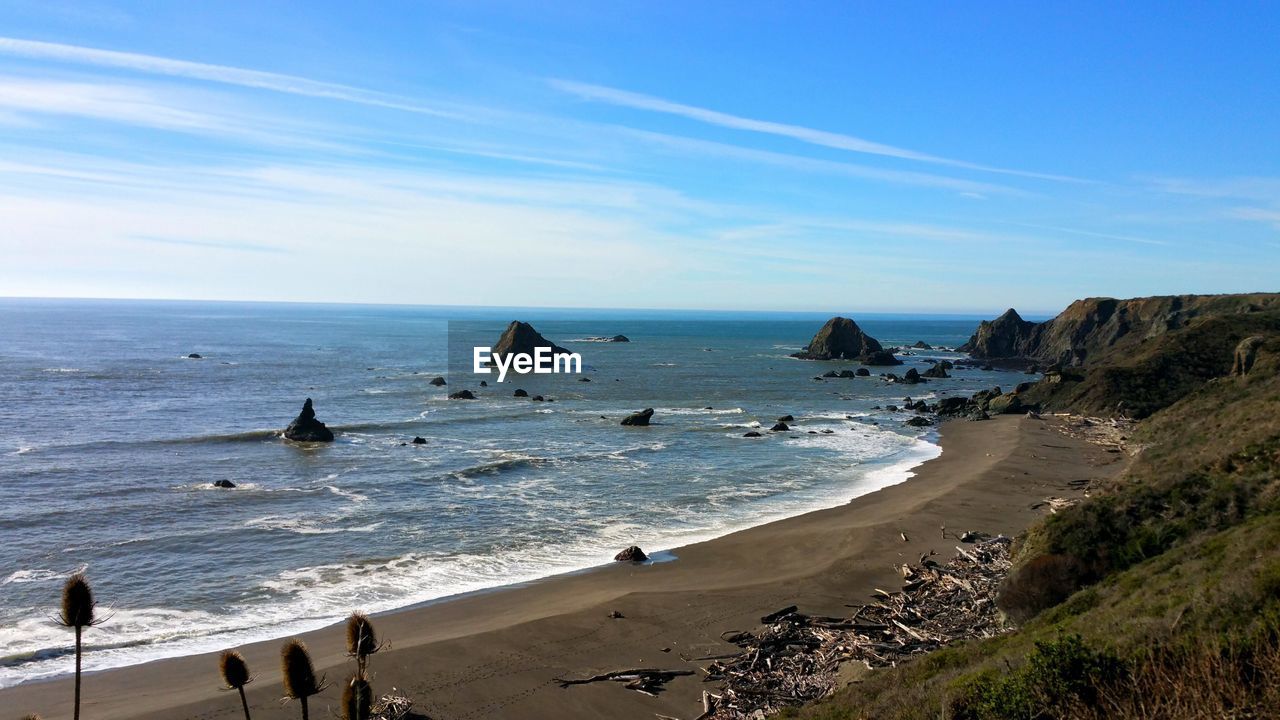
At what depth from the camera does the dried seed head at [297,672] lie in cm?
795

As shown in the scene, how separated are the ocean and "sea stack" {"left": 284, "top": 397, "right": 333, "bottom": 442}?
1273mm

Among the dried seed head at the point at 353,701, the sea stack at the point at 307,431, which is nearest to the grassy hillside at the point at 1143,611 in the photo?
the dried seed head at the point at 353,701

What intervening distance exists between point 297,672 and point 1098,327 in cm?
11748

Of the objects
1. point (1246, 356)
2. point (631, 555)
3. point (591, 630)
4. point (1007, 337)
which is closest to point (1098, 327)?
point (1007, 337)

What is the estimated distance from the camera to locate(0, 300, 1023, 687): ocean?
22.9 m

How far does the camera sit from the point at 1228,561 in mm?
14094

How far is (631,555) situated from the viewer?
2658 centimetres

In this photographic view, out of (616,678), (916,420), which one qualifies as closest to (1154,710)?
(616,678)

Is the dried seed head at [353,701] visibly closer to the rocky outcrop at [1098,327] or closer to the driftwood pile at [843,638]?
the driftwood pile at [843,638]

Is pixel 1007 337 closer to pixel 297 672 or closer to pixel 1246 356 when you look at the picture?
pixel 1246 356

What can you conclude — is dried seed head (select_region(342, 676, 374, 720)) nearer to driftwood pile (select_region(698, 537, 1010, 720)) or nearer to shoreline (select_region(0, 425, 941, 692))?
driftwood pile (select_region(698, 537, 1010, 720))

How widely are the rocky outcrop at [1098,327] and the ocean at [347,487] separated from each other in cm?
3092

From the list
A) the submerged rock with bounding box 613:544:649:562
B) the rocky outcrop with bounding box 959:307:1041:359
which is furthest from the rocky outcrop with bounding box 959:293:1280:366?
the submerged rock with bounding box 613:544:649:562

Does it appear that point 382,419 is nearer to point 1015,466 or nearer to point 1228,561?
point 1015,466
